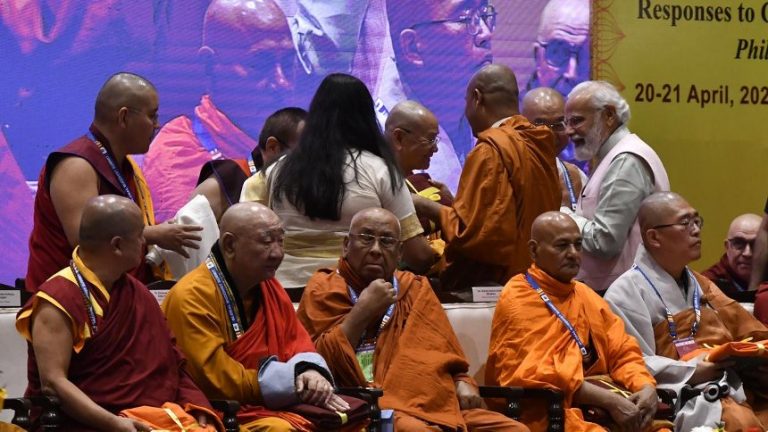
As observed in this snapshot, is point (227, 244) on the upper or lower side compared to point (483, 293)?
upper

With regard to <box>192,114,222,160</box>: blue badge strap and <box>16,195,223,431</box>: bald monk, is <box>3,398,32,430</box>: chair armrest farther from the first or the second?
<box>192,114,222,160</box>: blue badge strap

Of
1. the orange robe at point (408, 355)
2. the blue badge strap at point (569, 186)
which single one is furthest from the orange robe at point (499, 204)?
the blue badge strap at point (569, 186)

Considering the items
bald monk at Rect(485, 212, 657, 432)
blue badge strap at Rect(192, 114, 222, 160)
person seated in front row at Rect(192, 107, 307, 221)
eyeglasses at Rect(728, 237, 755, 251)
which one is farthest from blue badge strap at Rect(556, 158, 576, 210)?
blue badge strap at Rect(192, 114, 222, 160)

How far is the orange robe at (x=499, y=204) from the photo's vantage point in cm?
586

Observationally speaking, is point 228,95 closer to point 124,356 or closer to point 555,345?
point 555,345

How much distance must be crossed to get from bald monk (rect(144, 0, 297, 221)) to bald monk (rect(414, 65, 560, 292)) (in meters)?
1.53

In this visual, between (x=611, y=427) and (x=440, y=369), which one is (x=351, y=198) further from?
(x=611, y=427)

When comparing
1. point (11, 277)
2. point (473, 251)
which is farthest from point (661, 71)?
point (11, 277)

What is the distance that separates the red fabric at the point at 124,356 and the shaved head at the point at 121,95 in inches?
39.1

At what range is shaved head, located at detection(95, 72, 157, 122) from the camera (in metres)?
5.20

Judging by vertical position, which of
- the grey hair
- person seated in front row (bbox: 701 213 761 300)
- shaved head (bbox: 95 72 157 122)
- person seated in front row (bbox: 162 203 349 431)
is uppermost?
shaved head (bbox: 95 72 157 122)

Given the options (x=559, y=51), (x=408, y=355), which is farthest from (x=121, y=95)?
(x=559, y=51)

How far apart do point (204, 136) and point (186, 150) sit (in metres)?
0.12

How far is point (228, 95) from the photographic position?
723 centimetres
